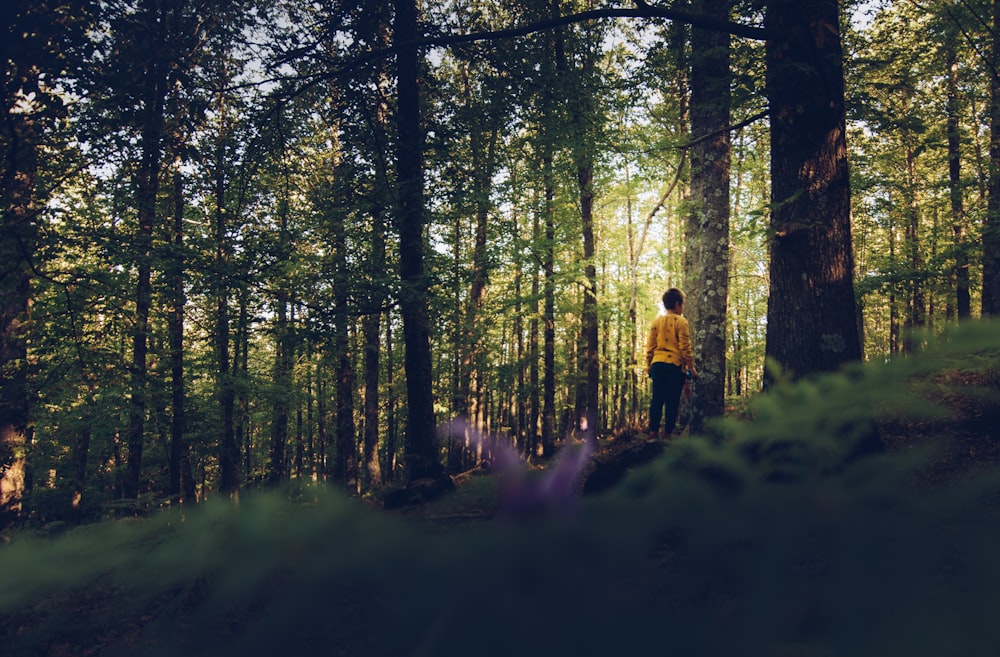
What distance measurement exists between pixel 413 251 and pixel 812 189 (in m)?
5.20

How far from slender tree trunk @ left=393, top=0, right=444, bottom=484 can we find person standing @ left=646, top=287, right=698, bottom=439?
3.23m

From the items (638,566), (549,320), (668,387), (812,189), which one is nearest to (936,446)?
(638,566)

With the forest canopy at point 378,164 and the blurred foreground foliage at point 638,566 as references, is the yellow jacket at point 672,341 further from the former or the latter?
the blurred foreground foliage at point 638,566

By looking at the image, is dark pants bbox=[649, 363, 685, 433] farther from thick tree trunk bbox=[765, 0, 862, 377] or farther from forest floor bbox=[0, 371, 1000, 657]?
forest floor bbox=[0, 371, 1000, 657]

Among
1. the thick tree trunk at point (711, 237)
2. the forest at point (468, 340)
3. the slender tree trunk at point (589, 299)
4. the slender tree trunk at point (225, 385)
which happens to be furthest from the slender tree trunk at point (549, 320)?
the slender tree trunk at point (225, 385)

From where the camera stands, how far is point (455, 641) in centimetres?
160

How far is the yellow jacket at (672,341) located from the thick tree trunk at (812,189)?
162 centimetres

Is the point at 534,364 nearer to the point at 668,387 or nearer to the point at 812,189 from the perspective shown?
the point at 668,387

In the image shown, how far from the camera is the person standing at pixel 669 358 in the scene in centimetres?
610

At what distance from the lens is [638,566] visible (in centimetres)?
178

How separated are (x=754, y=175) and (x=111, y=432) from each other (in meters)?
18.0

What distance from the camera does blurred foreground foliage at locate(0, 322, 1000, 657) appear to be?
1.32 m

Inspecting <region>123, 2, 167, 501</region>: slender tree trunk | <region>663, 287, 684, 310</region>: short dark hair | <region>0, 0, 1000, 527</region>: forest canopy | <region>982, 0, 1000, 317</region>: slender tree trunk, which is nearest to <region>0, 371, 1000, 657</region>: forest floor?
<region>0, 0, 1000, 527</region>: forest canopy

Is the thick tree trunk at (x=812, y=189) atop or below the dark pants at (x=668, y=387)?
atop
